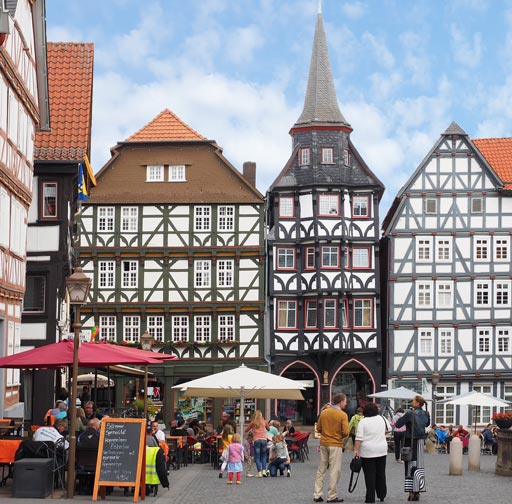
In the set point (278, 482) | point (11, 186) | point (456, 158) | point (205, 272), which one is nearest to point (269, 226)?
point (205, 272)

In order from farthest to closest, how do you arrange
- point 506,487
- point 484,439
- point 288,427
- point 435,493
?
point 484,439 → point 288,427 → point 506,487 → point 435,493

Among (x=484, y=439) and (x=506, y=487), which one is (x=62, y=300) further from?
(x=506, y=487)

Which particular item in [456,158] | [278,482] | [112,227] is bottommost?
[278,482]

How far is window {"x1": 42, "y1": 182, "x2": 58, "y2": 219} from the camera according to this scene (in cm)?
3406

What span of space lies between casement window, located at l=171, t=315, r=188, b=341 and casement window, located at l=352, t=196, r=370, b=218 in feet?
30.3

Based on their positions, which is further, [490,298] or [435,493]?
[490,298]

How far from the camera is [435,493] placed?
18.5m

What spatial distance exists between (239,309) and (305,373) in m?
5.02

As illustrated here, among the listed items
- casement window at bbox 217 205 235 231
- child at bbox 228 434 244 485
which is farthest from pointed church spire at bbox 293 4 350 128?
child at bbox 228 434 244 485

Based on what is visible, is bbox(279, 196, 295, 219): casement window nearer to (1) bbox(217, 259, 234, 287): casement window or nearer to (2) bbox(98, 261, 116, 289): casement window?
(1) bbox(217, 259, 234, 287): casement window

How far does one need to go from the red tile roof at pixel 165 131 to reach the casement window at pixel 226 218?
11.1 ft

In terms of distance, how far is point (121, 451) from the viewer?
16.6 meters

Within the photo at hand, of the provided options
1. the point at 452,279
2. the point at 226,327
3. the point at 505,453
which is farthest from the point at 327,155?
the point at 505,453

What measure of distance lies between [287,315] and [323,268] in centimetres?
270
